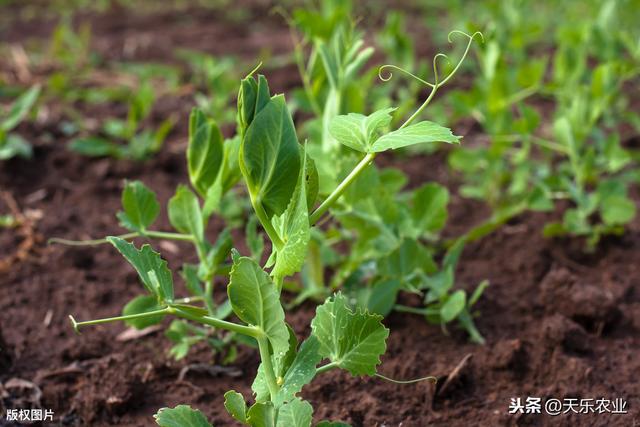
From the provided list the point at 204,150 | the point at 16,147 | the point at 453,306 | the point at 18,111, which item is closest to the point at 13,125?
the point at 18,111

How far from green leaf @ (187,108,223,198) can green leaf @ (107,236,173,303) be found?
0.41m

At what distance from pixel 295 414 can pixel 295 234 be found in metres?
0.30

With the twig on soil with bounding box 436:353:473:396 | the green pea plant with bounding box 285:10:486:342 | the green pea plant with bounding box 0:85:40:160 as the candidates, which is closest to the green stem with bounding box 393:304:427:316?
the green pea plant with bounding box 285:10:486:342

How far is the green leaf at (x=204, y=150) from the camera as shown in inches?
65.9

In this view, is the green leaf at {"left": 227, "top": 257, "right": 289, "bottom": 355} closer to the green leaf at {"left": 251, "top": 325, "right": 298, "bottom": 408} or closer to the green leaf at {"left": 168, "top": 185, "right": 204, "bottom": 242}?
the green leaf at {"left": 251, "top": 325, "right": 298, "bottom": 408}

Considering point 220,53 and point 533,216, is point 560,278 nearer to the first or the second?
point 533,216

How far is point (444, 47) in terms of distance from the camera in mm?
4418

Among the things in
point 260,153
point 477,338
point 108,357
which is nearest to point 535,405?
point 477,338

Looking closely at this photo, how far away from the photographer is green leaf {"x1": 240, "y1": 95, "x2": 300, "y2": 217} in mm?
1226

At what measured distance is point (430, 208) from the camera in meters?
1.92

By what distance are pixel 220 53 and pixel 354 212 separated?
113 inches

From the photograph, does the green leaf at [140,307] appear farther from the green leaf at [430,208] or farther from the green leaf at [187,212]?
the green leaf at [430,208]

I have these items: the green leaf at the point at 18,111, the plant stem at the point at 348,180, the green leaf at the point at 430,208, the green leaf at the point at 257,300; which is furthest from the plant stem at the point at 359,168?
the green leaf at the point at 18,111

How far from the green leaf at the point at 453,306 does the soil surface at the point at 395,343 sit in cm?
8
